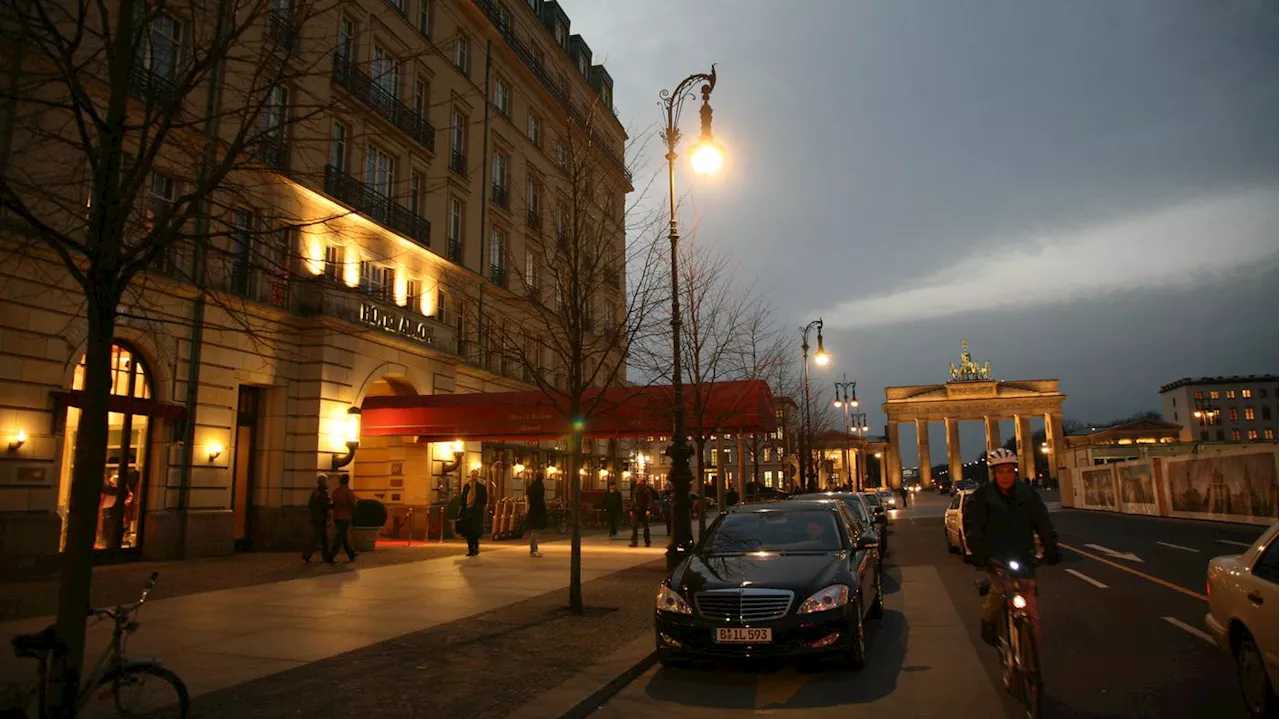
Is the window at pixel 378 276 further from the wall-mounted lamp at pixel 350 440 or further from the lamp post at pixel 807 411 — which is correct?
the lamp post at pixel 807 411

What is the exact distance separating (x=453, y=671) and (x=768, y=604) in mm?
3000

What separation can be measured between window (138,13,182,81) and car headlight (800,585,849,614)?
22.5ft

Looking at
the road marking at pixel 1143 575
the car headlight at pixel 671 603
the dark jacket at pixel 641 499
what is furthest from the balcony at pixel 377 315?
the road marking at pixel 1143 575

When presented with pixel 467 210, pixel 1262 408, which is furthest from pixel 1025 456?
pixel 467 210

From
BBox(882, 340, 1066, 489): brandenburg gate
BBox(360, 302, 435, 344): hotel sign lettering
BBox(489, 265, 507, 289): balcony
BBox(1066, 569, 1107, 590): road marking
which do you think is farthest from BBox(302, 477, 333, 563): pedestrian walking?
BBox(882, 340, 1066, 489): brandenburg gate

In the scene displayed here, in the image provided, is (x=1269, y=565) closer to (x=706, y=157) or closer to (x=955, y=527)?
(x=706, y=157)

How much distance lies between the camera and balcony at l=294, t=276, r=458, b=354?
21500 mm

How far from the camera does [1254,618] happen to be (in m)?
5.42

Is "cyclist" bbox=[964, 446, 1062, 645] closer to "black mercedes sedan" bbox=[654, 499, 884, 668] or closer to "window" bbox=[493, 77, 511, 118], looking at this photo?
"black mercedes sedan" bbox=[654, 499, 884, 668]

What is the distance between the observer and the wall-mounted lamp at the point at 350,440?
21900 millimetres

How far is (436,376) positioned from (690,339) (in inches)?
396

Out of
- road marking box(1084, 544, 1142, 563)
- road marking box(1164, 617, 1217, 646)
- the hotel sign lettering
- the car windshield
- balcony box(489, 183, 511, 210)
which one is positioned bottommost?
road marking box(1164, 617, 1217, 646)

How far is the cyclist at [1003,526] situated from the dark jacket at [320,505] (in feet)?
47.1

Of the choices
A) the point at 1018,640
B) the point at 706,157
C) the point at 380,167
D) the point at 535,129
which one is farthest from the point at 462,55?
the point at 1018,640
